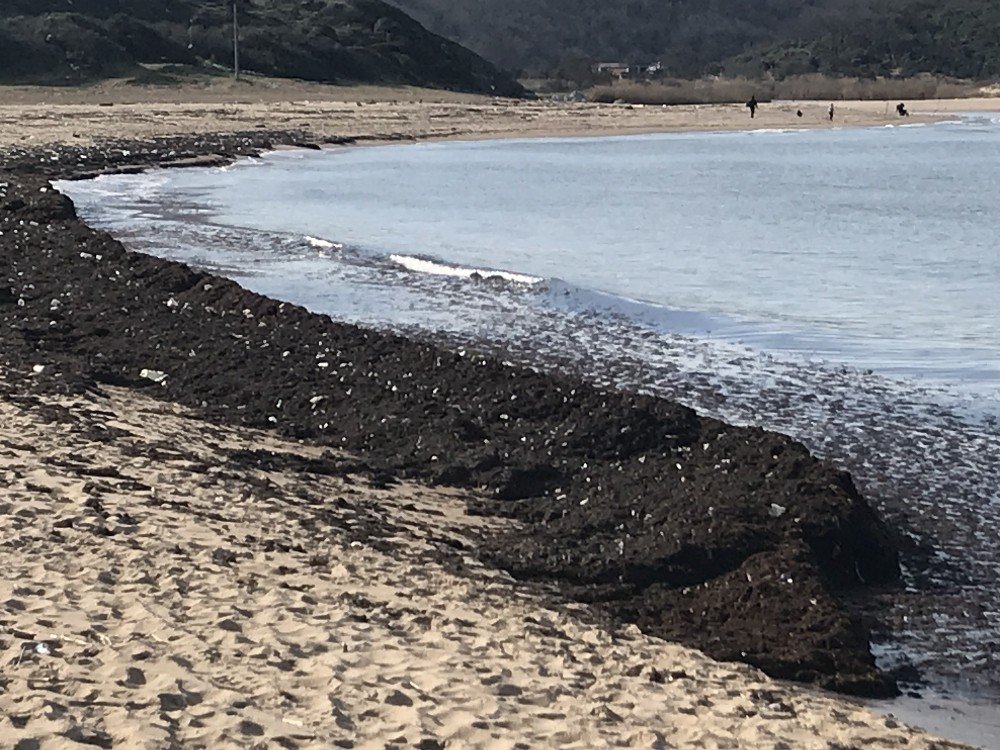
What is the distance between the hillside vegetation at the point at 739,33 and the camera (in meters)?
135

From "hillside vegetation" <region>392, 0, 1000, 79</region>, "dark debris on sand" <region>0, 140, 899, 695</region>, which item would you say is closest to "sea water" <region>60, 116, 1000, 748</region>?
"dark debris on sand" <region>0, 140, 899, 695</region>

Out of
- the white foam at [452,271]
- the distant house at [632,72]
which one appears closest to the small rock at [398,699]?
the white foam at [452,271]

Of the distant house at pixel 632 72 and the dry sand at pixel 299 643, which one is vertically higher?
the distant house at pixel 632 72

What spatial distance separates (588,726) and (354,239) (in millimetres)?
14944

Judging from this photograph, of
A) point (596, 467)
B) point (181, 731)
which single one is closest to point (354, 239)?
point (596, 467)

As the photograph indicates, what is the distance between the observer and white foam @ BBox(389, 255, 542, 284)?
1463 cm

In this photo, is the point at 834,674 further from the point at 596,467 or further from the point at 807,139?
the point at 807,139

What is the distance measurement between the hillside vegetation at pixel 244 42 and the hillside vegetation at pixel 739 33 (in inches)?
1490

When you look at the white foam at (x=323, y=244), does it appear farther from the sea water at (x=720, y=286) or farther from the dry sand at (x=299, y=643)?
the dry sand at (x=299, y=643)

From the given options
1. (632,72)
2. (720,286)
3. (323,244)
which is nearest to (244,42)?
(632,72)

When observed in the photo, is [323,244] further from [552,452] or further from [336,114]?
[336,114]

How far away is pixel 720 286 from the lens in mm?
15000

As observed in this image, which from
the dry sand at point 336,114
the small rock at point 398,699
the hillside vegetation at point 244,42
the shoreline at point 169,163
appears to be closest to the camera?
the small rock at point 398,699

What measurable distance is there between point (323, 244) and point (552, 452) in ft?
35.4
